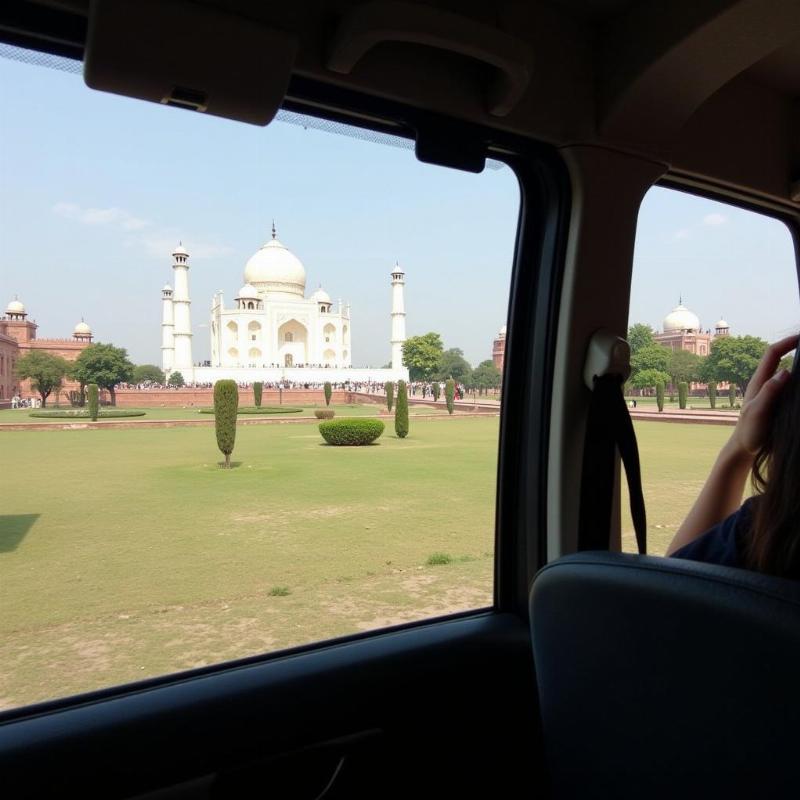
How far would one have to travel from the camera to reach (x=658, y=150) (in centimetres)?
211

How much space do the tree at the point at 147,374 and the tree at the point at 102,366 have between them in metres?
0.03

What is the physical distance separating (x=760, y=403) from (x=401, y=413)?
412 inches

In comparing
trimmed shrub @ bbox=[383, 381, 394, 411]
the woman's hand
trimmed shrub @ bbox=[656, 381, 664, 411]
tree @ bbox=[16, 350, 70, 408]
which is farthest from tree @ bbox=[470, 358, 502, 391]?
trimmed shrub @ bbox=[383, 381, 394, 411]

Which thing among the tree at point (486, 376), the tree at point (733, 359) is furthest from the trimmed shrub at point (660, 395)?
the tree at point (486, 376)

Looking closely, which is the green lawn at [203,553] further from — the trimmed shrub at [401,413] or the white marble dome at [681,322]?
the trimmed shrub at [401,413]

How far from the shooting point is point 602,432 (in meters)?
1.98

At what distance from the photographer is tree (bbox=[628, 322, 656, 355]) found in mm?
2195

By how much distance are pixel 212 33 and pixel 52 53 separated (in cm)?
37

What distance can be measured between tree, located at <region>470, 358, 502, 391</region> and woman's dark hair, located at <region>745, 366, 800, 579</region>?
1.36 m

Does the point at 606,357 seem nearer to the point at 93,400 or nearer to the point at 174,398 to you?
the point at 93,400

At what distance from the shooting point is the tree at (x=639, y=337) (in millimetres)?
2195

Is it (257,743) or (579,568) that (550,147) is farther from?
(257,743)

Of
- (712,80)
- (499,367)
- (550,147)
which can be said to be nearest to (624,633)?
(499,367)

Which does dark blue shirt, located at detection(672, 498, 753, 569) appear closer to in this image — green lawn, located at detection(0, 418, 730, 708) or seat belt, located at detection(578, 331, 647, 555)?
seat belt, located at detection(578, 331, 647, 555)
